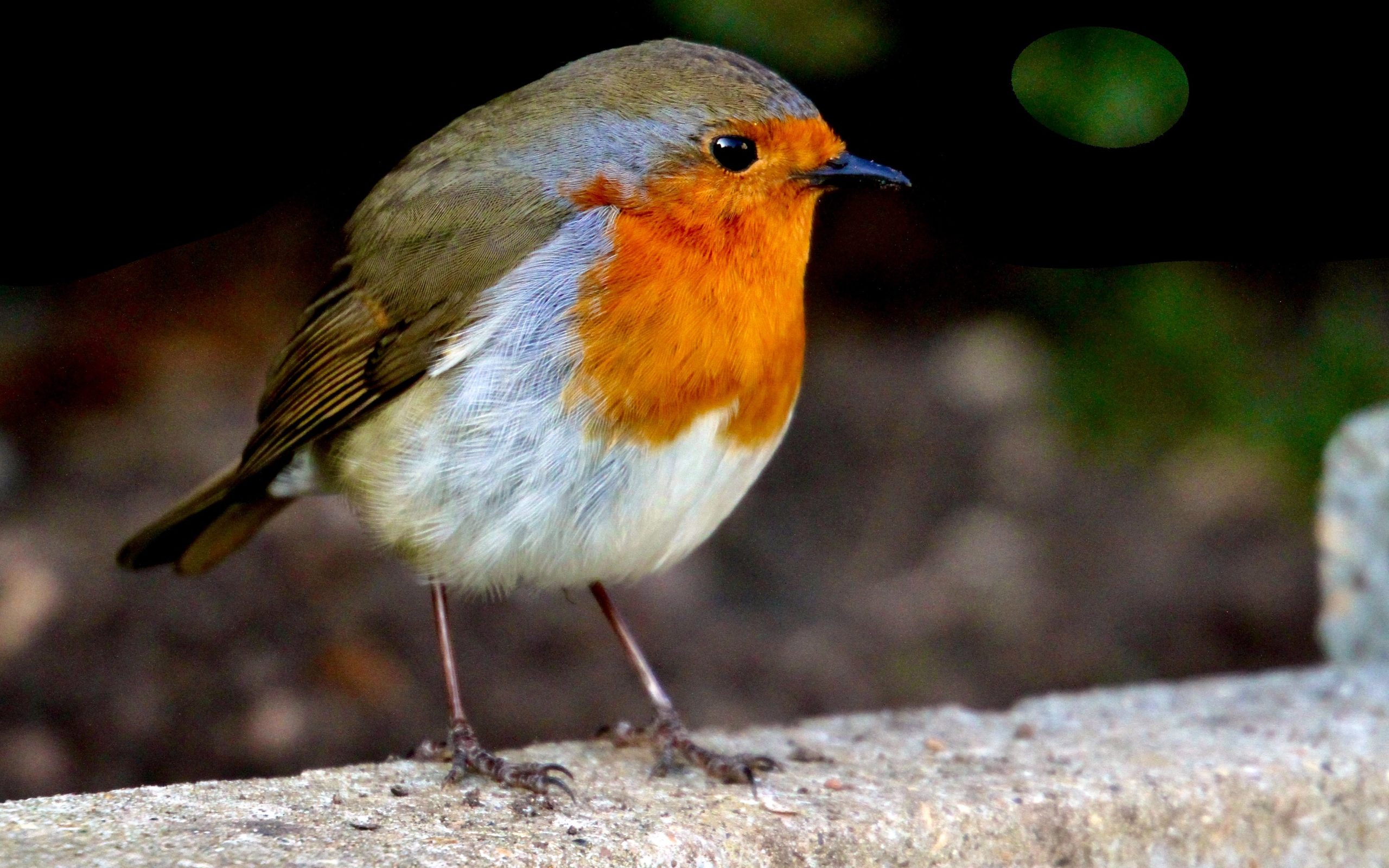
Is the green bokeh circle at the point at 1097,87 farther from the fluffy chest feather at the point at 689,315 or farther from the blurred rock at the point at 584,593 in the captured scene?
the blurred rock at the point at 584,593

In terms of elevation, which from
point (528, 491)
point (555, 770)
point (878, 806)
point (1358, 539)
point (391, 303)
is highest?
point (391, 303)

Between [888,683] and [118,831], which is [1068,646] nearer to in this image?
[888,683]

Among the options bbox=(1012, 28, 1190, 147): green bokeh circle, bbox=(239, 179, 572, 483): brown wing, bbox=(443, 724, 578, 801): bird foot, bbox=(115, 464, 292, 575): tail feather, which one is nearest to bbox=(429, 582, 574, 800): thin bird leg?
bbox=(443, 724, 578, 801): bird foot

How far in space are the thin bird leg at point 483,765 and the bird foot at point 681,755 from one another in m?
0.21

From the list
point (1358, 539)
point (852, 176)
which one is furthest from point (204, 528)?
point (1358, 539)

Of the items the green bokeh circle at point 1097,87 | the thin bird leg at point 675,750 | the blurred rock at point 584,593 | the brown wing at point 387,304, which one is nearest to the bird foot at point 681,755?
the thin bird leg at point 675,750

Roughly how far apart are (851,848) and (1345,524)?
1753 mm

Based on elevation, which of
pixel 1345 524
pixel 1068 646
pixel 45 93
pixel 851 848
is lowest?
pixel 851 848

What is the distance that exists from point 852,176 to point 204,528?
150 cm

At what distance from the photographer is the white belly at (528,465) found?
102 inches

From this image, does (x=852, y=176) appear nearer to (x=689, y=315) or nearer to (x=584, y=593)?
(x=689, y=315)

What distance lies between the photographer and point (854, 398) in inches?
221

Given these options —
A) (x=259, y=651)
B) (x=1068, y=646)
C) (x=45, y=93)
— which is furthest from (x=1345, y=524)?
(x=45, y=93)

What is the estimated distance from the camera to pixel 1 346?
459cm
